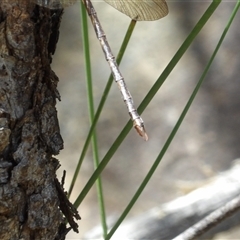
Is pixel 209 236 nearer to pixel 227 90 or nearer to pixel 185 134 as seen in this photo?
pixel 185 134

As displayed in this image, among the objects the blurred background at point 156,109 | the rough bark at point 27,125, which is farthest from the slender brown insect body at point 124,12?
the blurred background at point 156,109

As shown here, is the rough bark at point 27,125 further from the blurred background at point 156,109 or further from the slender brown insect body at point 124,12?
the blurred background at point 156,109

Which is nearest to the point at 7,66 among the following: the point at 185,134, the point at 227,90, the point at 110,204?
the point at 110,204

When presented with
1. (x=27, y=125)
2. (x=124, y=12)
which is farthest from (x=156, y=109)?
(x=27, y=125)

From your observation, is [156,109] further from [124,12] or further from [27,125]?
[27,125]

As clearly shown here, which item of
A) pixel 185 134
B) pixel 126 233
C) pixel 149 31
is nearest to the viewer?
pixel 126 233

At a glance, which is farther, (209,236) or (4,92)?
(209,236)

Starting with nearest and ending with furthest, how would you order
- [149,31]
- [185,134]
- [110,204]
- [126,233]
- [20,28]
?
1. [20,28]
2. [126,233]
3. [110,204]
4. [185,134]
5. [149,31]
